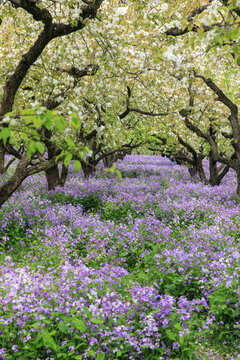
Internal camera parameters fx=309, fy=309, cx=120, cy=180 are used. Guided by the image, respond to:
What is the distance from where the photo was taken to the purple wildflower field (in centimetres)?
419

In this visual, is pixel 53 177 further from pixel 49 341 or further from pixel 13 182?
pixel 49 341

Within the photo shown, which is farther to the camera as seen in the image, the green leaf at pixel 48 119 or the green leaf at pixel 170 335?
the green leaf at pixel 170 335

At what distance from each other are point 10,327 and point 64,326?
792 millimetres

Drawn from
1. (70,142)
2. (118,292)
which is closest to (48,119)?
(70,142)


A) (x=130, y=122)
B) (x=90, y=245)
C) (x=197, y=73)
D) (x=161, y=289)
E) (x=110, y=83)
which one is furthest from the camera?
(x=130, y=122)

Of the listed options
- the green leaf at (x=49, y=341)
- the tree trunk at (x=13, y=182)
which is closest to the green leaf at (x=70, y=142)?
the green leaf at (x=49, y=341)

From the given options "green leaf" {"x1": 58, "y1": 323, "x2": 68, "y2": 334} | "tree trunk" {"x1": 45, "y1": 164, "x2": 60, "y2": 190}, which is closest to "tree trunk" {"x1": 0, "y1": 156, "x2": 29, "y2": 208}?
"green leaf" {"x1": 58, "y1": 323, "x2": 68, "y2": 334}

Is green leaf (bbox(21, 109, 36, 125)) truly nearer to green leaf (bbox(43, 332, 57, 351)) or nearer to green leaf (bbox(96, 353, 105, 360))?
green leaf (bbox(43, 332, 57, 351))

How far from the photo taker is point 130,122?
19250 millimetres

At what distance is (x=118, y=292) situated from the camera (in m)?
5.51

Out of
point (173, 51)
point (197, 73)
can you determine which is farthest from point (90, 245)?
point (197, 73)

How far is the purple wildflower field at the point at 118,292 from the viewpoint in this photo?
419 centimetres

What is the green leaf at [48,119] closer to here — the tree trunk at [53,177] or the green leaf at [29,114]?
the green leaf at [29,114]

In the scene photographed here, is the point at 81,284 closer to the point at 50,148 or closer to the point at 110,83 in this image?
the point at 50,148
